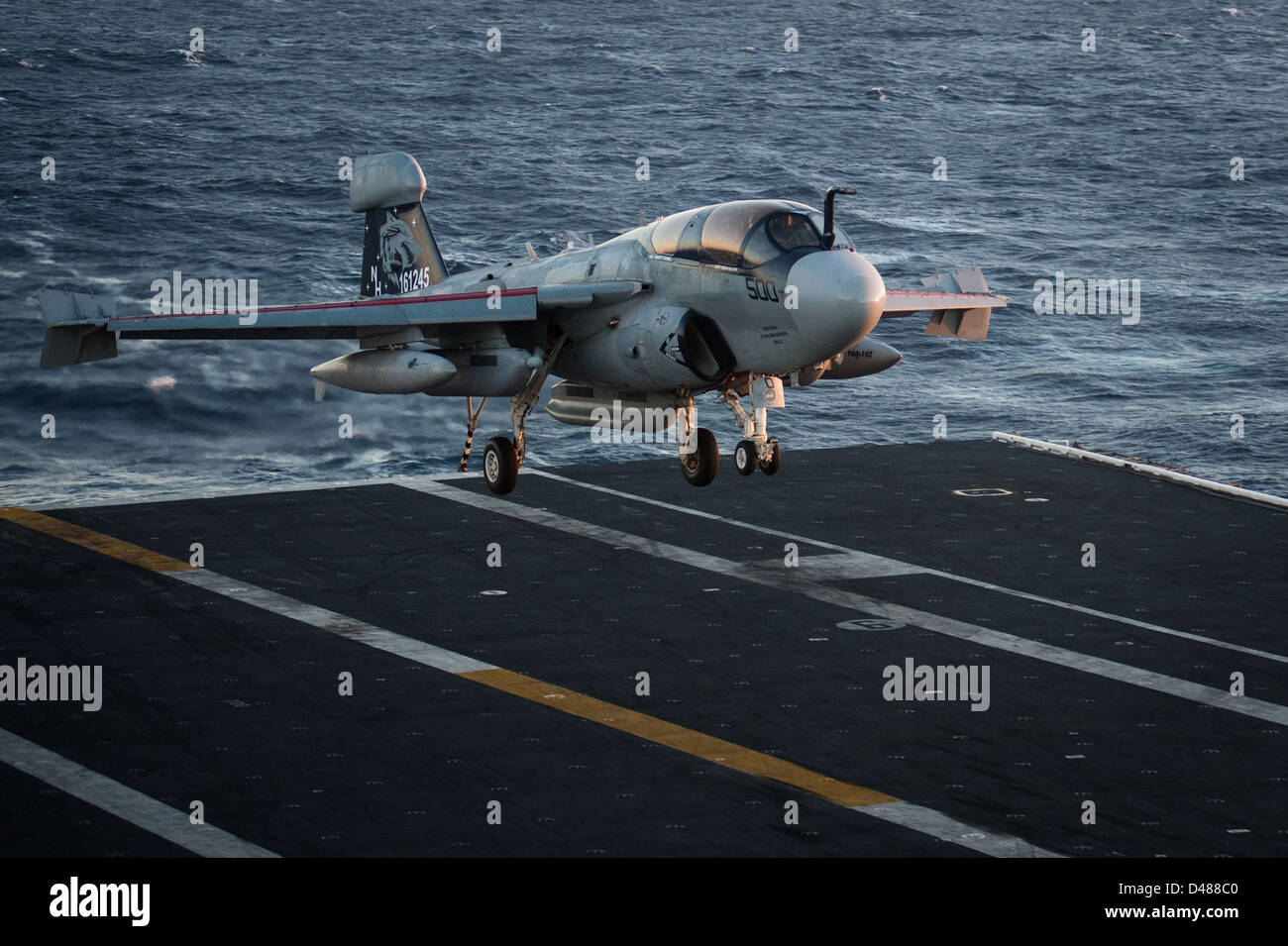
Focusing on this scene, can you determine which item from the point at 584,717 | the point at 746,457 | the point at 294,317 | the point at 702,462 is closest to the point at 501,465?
the point at 702,462

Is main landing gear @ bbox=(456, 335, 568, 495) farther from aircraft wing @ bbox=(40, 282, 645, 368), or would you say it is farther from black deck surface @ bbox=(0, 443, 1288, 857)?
black deck surface @ bbox=(0, 443, 1288, 857)

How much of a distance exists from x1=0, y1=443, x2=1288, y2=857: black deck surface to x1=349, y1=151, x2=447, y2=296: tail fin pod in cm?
650

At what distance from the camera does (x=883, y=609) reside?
33.6 meters

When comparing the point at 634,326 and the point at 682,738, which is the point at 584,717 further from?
the point at 634,326

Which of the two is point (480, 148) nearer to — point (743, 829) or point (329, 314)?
point (329, 314)

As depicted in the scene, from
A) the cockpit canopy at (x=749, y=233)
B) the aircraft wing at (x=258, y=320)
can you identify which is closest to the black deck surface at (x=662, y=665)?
the aircraft wing at (x=258, y=320)

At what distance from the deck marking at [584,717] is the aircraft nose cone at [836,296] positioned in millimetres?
7381

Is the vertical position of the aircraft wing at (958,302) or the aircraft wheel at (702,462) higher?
the aircraft wing at (958,302)

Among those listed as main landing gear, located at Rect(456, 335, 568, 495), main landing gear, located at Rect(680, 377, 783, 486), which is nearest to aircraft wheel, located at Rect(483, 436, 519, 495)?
main landing gear, located at Rect(456, 335, 568, 495)

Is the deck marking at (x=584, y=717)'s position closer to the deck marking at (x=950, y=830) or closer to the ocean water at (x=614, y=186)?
the deck marking at (x=950, y=830)

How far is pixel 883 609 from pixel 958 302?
7.03 m

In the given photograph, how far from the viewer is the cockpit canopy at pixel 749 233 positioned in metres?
28.5

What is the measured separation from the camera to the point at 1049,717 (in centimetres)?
2709
